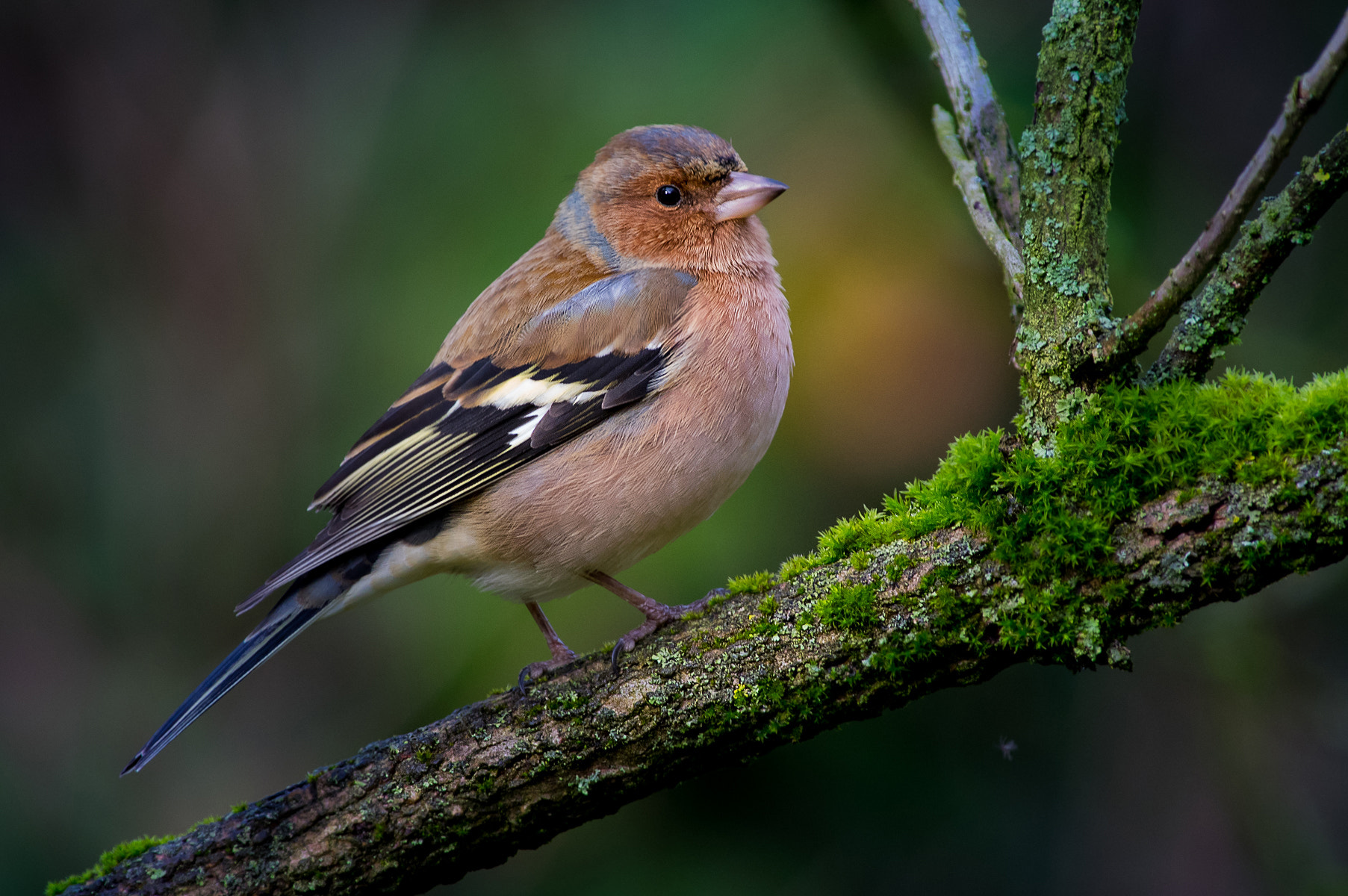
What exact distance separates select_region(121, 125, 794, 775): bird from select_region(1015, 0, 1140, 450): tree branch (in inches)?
45.1

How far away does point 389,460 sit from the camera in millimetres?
3635

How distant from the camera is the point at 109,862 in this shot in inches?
122

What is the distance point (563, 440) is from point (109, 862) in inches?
75.7

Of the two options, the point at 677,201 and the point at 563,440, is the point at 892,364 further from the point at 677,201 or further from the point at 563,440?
the point at 563,440

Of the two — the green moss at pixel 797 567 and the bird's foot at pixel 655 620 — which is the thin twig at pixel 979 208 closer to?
the green moss at pixel 797 567

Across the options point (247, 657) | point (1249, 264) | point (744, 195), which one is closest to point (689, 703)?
point (247, 657)

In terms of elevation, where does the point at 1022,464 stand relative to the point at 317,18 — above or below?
below

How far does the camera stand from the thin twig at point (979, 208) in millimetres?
2684

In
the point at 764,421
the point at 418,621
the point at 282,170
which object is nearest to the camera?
the point at 764,421

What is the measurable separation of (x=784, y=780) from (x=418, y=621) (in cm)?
188

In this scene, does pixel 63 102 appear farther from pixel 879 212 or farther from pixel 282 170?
pixel 879 212

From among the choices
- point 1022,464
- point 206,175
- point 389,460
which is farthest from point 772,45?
point 206,175

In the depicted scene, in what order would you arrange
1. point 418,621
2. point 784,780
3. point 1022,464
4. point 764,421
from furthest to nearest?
point 418,621 → point 784,780 → point 764,421 → point 1022,464

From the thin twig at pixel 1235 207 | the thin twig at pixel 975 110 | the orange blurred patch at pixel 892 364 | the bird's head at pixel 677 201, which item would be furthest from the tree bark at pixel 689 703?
the orange blurred patch at pixel 892 364
